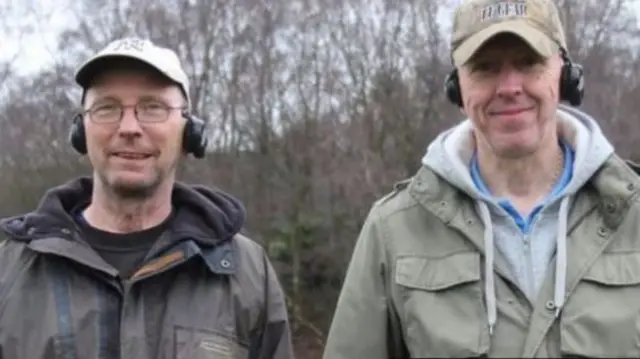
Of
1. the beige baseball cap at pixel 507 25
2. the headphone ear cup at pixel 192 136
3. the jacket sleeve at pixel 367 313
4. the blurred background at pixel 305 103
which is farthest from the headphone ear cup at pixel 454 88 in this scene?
the blurred background at pixel 305 103

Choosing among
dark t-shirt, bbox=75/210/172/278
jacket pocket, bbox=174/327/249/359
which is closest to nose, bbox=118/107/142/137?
dark t-shirt, bbox=75/210/172/278

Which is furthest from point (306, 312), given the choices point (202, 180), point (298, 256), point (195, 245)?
point (195, 245)

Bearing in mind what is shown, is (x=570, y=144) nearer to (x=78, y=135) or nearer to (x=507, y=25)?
(x=507, y=25)

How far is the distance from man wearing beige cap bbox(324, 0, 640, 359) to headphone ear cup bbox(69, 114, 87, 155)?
119cm

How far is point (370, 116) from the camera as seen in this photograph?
24812 millimetres

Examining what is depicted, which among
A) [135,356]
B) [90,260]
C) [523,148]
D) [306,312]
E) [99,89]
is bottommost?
[306,312]

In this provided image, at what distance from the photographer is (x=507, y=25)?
3.43 m

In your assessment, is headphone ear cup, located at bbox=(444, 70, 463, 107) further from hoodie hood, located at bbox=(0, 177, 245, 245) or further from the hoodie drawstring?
hoodie hood, located at bbox=(0, 177, 245, 245)

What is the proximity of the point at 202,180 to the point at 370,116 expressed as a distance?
424 cm

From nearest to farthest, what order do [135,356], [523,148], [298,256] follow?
[523,148], [135,356], [298,256]

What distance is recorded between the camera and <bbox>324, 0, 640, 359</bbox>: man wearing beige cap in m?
3.36

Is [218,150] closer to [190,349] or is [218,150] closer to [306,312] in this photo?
[306,312]

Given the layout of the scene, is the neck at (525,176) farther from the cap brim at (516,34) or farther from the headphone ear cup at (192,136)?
the headphone ear cup at (192,136)

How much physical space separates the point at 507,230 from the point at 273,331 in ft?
3.71
